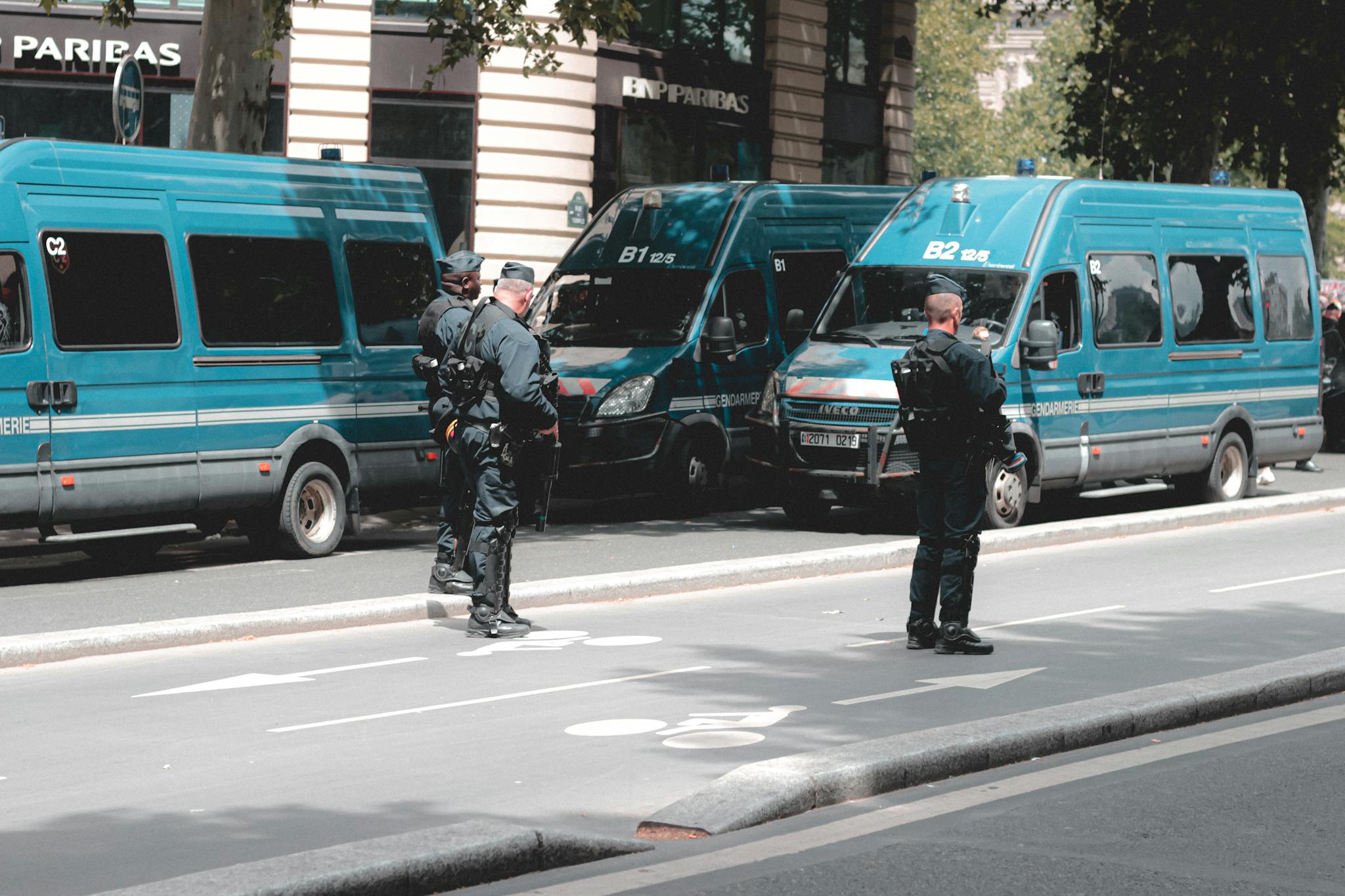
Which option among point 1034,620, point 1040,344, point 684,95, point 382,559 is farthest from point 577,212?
point 1034,620

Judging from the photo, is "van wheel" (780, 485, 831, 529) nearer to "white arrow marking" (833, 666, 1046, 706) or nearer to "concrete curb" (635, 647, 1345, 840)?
"white arrow marking" (833, 666, 1046, 706)

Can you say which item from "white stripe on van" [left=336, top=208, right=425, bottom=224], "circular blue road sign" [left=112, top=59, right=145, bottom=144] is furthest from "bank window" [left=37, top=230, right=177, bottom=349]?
"circular blue road sign" [left=112, top=59, right=145, bottom=144]

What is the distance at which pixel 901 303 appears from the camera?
1538cm

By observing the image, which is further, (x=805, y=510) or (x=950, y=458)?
(x=805, y=510)

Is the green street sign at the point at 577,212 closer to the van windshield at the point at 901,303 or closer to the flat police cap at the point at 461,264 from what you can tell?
the van windshield at the point at 901,303

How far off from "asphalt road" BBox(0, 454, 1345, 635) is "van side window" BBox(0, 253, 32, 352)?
58.2 inches

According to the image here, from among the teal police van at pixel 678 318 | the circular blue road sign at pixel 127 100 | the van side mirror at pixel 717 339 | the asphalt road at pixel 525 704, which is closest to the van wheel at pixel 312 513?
the teal police van at pixel 678 318

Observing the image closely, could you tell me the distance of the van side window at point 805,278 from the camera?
1717cm

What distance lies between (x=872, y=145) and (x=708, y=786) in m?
25.1

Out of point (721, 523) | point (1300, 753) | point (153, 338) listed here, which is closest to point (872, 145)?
point (721, 523)

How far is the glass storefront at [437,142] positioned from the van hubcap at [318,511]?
413 inches

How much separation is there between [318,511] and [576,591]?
3059 millimetres

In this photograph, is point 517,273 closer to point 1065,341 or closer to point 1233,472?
point 1065,341

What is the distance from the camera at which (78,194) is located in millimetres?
11969
